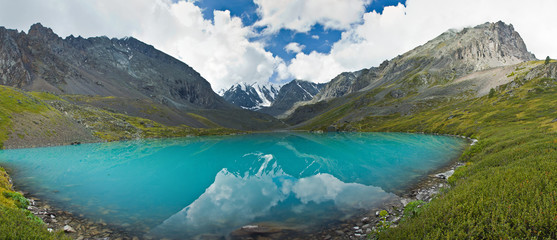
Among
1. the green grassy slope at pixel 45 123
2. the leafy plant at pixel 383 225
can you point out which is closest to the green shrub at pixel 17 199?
the leafy plant at pixel 383 225

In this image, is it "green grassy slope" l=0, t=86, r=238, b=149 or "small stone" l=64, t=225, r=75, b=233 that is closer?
"small stone" l=64, t=225, r=75, b=233

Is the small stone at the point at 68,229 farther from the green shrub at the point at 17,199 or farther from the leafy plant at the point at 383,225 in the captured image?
the leafy plant at the point at 383,225

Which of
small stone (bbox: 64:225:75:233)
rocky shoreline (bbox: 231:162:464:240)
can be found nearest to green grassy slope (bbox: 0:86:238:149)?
small stone (bbox: 64:225:75:233)

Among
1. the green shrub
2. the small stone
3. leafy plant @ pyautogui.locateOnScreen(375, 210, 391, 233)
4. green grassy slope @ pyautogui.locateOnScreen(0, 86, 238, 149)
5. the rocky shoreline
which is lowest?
the rocky shoreline

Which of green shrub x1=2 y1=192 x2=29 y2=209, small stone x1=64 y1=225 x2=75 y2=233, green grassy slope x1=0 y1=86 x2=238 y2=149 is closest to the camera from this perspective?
small stone x1=64 y1=225 x2=75 y2=233

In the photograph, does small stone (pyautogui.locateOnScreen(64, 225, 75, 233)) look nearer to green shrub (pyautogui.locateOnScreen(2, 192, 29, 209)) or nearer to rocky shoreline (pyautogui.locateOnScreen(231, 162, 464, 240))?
green shrub (pyautogui.locateOnScreen(2, 192, 29, 209))

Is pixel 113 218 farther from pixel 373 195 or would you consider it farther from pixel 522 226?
pixel 522 226

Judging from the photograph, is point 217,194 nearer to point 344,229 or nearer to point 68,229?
point 68,229

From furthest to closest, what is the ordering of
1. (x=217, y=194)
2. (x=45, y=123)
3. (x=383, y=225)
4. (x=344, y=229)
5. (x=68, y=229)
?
(x=45, y=123) < (x=217, y=194) < (x=344, y=229) < (x=68, y=229) < (x=383, y=225)

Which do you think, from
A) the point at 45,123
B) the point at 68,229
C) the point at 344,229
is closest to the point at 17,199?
the point at 68,229

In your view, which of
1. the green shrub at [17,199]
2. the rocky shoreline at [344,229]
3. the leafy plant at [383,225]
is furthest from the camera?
the green shrub at [17,199]

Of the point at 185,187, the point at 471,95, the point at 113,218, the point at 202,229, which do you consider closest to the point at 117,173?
the point at 185,187

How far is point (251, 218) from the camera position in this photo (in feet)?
63.0

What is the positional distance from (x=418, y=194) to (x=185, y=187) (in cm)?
2551
